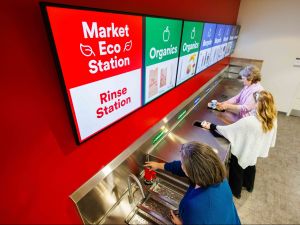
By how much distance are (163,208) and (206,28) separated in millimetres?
1737

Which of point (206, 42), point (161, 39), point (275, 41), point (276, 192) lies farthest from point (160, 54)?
point (275, 41)

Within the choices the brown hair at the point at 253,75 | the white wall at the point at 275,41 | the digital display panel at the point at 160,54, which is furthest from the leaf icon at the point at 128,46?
the white wall at the point at 275,41

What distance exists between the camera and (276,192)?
204 centimetres

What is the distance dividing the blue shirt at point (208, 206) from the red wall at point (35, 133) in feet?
1.81

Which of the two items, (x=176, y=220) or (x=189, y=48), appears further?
(x=189, y=48)

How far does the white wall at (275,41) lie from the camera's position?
3293mm

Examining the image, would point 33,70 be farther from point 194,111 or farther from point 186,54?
point 194,111

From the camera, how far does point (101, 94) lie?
799 mm

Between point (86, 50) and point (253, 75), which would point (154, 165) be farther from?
point (253, 75)

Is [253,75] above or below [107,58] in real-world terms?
below

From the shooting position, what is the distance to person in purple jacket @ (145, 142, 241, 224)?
0.86m

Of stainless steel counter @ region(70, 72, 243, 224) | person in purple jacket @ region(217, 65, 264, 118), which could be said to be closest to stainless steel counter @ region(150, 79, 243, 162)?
stainless steel counter @ region(70, 72, 243, 224)

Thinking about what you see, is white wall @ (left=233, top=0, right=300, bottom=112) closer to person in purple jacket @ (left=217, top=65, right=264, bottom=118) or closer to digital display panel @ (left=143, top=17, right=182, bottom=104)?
person in purple jacket @ (left=217, top=65, right=264, bottom=118)

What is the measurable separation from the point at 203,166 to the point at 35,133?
0.78 metres
